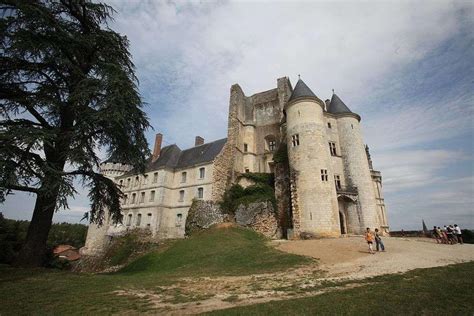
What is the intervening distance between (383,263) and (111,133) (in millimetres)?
12056

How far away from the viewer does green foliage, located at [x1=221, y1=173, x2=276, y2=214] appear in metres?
23.0

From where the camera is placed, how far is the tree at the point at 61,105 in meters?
8.35

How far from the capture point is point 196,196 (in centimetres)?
2564

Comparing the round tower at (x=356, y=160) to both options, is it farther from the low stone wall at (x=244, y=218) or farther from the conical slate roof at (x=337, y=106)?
the low stone wall at (x=244, y=218)

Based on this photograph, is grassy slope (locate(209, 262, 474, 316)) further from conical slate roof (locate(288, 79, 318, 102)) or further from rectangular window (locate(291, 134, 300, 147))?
conical slate roof (locate(288, 79, 318, 102))

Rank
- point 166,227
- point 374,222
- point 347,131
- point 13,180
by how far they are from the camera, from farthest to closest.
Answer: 1. point 166,227
2. point 347,131
3. point 374,222
4. point 13,180

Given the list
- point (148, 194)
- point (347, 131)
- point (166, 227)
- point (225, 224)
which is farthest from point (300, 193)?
point (148, 194)

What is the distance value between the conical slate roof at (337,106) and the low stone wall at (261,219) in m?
11.8

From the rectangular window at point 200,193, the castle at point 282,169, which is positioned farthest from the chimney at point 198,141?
the rectangular window at point 200,193

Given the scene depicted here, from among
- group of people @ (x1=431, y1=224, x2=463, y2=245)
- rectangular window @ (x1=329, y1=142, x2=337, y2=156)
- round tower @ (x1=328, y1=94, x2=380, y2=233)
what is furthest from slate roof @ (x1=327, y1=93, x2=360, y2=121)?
group of people @ (x1=431, y1=224, x2=463, y2=245)

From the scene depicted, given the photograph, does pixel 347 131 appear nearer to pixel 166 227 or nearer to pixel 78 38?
pixel 166 227

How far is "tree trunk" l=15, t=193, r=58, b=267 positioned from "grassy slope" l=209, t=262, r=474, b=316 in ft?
26.6

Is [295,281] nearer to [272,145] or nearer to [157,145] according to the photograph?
[272,145]

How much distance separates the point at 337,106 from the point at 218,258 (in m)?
19.9
